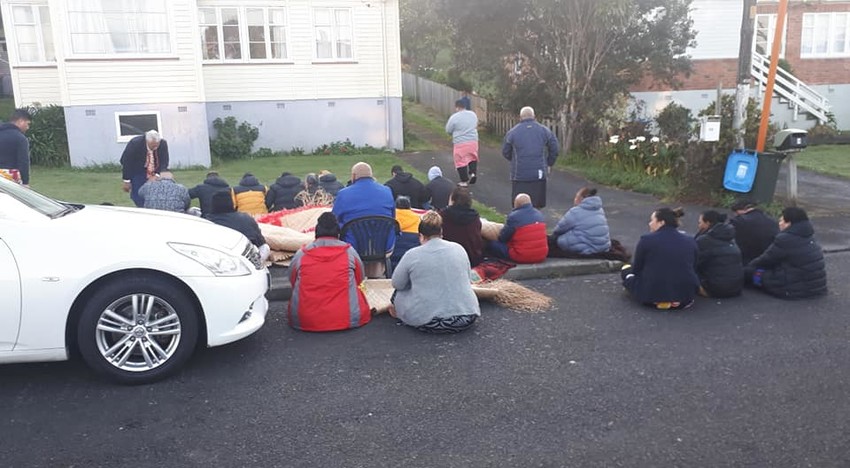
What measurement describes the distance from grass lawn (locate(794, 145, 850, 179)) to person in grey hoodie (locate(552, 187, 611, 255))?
9549 millimetres

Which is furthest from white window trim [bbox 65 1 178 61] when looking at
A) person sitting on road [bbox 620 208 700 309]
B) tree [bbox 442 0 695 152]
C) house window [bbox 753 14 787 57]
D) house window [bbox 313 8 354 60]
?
house window [bbox 753 14 787 57]

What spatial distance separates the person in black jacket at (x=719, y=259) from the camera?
7.57m

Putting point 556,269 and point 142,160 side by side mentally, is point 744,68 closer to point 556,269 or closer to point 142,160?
point 556,269

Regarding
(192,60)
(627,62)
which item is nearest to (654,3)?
(627,62)

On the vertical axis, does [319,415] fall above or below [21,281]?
below

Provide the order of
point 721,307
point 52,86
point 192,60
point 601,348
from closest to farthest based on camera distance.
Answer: point 601,348 < point 721,307 < point 192,60 < point 52,86

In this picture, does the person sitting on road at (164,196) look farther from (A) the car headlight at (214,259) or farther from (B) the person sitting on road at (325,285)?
(A) the car headlight at (214,259)

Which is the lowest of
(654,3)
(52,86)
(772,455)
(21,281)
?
(772,455)

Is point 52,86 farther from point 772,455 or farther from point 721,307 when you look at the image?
point 772,455

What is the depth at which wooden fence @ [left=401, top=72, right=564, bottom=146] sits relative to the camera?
2216 cm

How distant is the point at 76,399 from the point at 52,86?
1775 centimetres


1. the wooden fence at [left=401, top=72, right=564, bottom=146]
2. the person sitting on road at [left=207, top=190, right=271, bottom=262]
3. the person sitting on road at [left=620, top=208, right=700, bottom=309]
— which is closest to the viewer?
the person sitting on road at [left=620, top=208, right=700, bottom=309]

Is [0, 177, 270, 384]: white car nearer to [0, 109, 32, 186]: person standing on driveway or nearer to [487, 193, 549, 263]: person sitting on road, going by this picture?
[487, 193, 549, 263]: person sitting on road

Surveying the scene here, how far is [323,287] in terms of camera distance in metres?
6.64
